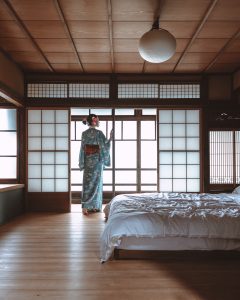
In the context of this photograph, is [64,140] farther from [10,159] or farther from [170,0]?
[170,0]

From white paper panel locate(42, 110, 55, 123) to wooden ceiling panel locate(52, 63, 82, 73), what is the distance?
33.7 inches

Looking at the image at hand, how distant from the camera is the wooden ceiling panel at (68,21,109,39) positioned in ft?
13.4

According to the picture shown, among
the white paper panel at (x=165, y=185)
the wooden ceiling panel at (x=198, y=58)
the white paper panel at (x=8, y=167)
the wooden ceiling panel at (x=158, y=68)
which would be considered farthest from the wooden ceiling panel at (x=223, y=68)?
the white paper panel at (x=8, y=167)

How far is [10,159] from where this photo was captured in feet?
21.2

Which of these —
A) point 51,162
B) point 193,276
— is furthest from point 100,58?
point 193,276

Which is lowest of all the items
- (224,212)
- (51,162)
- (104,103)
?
(224,212)

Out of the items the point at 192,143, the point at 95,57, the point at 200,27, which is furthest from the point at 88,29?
the point at 192,143

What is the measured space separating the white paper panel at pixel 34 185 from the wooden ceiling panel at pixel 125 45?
3001 millimetres

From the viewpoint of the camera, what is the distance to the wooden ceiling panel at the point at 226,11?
355cm

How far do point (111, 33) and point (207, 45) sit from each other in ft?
4.69

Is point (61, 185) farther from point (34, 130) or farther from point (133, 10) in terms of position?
point (133, 10)

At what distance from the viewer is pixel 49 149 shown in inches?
262

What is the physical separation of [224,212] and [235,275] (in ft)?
2.24

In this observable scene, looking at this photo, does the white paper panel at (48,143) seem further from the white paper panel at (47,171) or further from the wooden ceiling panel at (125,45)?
the wooden ceiling panel at (125,45)
